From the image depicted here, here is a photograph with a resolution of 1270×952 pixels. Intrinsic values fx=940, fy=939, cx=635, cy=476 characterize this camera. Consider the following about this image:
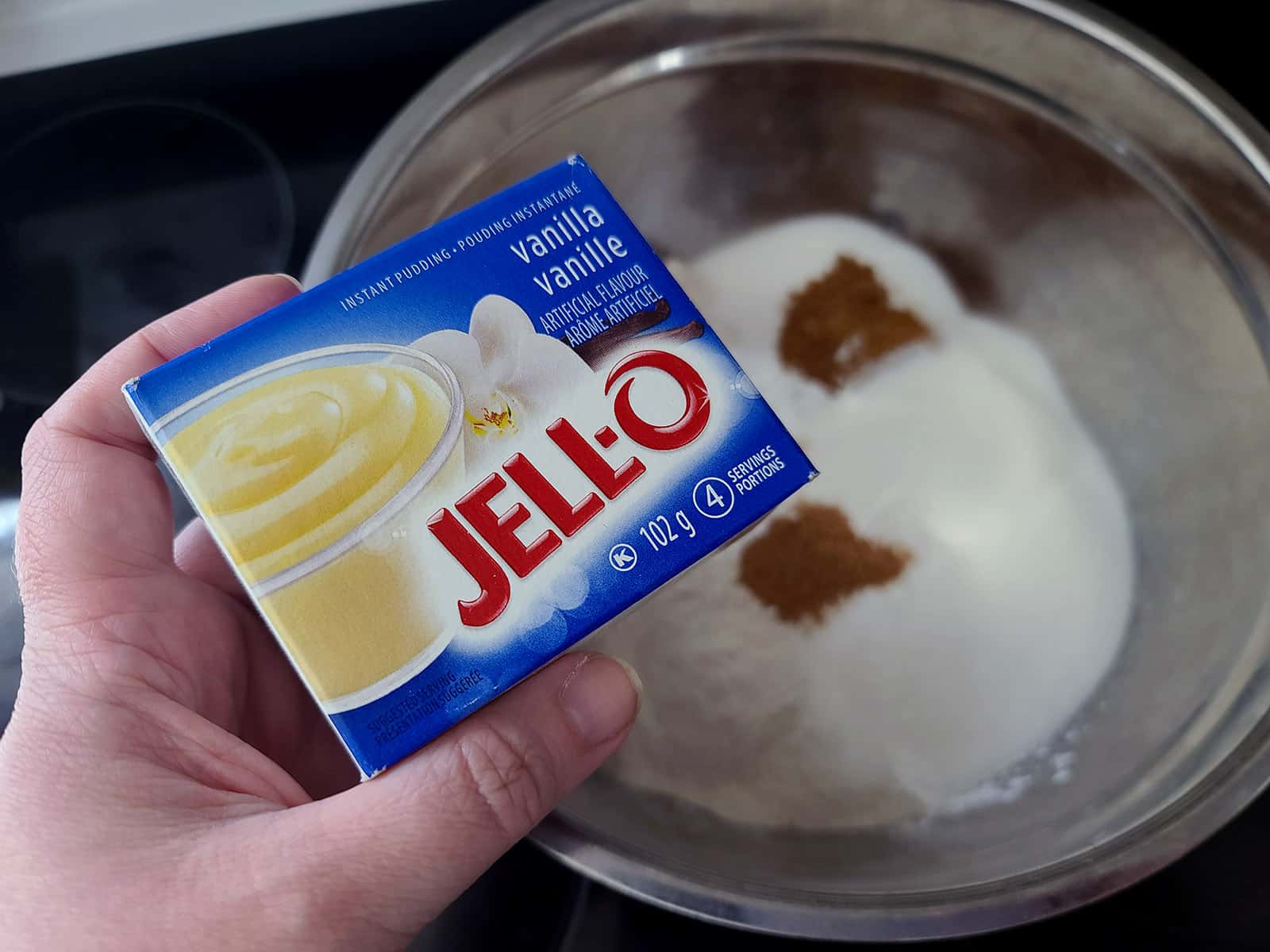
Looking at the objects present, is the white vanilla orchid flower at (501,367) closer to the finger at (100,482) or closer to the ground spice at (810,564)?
the finger at (100,482)

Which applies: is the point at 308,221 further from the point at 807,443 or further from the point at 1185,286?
the point at 1185,286

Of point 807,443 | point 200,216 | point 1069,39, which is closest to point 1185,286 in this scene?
point 1069,39

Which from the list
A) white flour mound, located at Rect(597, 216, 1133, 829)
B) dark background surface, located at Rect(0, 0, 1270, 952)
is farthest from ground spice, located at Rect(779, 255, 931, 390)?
dark background surface, located at Rect(0, 0, 1270, 952)

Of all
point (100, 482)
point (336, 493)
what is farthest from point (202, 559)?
point (336, 493)

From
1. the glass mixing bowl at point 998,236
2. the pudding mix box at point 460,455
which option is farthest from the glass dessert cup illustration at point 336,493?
the glass mixing bowl at point 998,236

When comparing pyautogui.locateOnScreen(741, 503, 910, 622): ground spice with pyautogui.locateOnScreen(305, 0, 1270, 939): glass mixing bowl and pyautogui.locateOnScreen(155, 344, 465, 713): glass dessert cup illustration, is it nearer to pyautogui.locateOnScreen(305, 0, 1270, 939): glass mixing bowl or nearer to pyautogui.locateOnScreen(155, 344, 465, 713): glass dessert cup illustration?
pyautogui.locateOnScreen(305, 0, 1270, 939): glass mixing bowl

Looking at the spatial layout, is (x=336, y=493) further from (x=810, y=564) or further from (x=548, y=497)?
(x=810, y=564)
